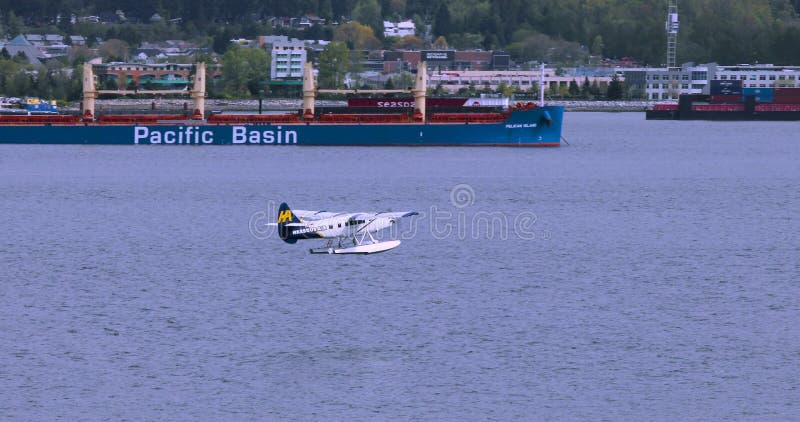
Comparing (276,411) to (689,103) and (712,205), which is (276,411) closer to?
(712,205)

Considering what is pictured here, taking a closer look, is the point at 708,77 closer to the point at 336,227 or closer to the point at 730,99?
the point at 730,99

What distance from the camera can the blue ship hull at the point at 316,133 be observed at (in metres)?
98.5

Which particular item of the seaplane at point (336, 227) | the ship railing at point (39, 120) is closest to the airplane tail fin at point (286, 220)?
the seaplane at point (336, 227)

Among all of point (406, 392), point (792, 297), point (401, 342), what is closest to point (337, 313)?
point (401, 342)

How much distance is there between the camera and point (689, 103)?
541ft

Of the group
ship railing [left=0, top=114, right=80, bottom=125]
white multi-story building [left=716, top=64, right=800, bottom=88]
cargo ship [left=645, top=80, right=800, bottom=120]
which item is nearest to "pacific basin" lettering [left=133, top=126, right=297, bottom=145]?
ship railing [left=0, top=114, right=80, bottom=125]

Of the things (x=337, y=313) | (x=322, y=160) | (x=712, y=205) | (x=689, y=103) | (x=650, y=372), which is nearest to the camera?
(x=650, y=372)

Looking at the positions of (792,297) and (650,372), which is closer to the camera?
(650,372)

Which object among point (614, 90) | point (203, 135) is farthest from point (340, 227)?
point (614, 90)

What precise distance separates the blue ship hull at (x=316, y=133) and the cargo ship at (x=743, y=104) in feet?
207

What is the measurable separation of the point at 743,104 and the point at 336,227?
123035 mm

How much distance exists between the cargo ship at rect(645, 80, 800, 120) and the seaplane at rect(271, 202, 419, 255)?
121 meters

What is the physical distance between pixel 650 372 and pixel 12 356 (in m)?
14.3

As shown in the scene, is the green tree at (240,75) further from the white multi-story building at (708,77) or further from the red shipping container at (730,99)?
the red shipping container at (730,99)
